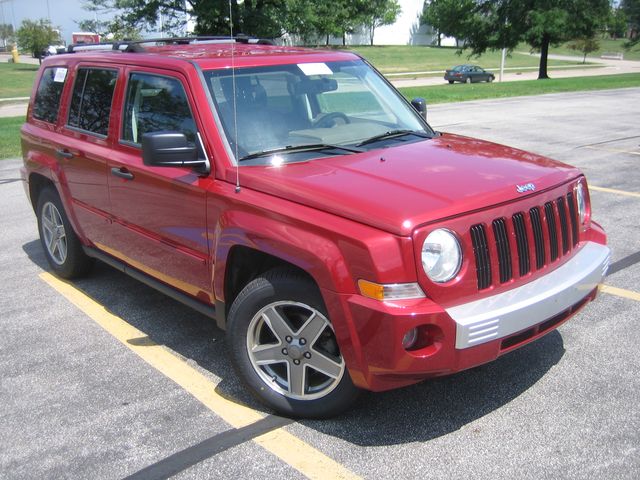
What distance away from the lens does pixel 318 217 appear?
3.26 meters

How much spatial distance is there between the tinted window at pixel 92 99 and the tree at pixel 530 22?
129 ft

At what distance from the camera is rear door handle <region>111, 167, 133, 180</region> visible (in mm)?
4500

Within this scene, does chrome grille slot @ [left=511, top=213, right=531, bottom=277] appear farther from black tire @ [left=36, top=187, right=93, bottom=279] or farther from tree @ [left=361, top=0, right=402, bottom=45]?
tree @ [left=361, top=0, right=402, bottom=45]

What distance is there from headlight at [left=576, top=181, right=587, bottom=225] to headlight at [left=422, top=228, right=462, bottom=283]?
1.19 meters

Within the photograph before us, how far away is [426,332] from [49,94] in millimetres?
4198

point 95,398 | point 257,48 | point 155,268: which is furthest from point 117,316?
point 257,48

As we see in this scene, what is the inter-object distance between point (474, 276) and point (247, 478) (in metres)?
1.41

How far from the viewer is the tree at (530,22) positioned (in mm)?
41312

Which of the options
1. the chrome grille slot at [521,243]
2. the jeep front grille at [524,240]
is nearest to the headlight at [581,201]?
the jeep front grille at [524,240]

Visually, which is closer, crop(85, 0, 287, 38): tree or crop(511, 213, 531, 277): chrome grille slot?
crop(511, 213, 531, 277): chrome grille slot

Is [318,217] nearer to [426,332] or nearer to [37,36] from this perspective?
[426,332]

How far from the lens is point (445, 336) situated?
3027 millimetres

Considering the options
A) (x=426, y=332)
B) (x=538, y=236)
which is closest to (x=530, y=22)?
(x=538, y=236)

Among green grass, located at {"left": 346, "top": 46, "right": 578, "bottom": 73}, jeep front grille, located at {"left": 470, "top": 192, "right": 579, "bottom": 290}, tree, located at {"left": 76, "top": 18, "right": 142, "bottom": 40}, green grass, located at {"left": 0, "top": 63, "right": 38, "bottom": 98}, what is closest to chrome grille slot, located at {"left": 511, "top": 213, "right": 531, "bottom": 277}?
jeep front grille, located at {"left": 470, "top": 192, "right": 579, "bottom": 290}
